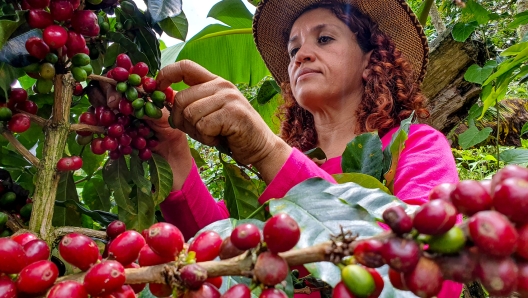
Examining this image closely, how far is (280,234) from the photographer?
41 cm

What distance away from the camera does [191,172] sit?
1589 mm

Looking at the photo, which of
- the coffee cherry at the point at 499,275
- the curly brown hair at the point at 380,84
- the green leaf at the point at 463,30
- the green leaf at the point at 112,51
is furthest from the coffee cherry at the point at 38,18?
the green leaf at the point at 463,30

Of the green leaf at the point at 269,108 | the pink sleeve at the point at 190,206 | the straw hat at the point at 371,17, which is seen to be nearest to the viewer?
the pink sleeve at the point at 190,206

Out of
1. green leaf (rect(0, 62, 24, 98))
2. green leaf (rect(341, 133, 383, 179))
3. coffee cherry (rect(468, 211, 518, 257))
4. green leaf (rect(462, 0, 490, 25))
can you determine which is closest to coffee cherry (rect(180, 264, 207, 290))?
coffee cherry (rect(468, 211, 518, 257))

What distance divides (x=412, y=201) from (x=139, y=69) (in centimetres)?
73

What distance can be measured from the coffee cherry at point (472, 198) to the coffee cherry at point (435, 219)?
17mm

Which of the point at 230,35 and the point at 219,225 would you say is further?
the point at 230,35

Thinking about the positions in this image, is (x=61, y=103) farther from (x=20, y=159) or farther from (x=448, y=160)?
(x=448, y=160)

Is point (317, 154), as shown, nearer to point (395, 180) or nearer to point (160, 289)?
point (395, 180)

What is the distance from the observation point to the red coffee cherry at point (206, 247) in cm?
47

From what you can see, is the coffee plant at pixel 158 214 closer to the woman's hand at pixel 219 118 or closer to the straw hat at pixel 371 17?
the woman's hand at pixel 219 118

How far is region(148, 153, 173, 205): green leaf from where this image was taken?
1204 millimetres

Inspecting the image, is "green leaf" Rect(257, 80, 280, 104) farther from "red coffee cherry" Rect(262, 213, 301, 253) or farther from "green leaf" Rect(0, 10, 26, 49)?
"red coffee cherry" Rect(262, 213, 301, 253)

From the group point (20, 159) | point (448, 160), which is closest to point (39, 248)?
point (20, 159)
